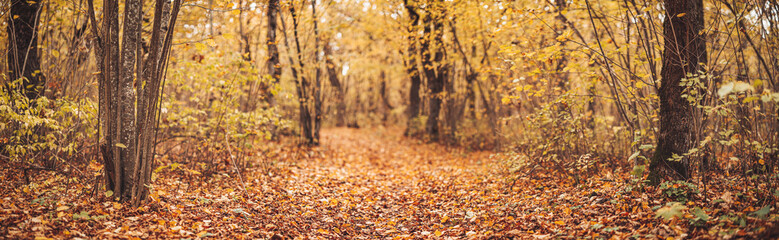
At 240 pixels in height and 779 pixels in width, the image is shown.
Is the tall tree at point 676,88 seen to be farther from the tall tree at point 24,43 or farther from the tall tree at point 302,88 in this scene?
the tall tree at point 24,43

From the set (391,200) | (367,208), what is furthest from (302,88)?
(367,208)

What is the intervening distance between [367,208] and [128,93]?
3562mm

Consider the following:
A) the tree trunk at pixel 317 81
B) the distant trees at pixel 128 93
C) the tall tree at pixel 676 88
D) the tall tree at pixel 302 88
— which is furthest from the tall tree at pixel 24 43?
the tall tree at pixel 676 88

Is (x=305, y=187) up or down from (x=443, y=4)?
down

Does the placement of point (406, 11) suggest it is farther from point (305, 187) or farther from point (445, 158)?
point (305, 187)

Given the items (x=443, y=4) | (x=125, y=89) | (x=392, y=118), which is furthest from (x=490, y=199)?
(x=392, y=118)

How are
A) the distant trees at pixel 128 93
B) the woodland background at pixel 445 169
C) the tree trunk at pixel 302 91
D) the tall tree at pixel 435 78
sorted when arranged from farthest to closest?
Result: the tall tree at pixel 435 78 < the tree trunk at pixel 302 91 < the distant trees at pixel 128 93 < the woodland background at pixel 445 169

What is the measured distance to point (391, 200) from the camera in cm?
656

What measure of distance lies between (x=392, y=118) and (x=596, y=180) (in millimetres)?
19264

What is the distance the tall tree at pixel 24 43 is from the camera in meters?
5.73

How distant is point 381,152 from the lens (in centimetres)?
1268

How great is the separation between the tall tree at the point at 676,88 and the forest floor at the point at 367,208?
39 cm

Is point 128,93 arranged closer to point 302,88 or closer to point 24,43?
point 24,43

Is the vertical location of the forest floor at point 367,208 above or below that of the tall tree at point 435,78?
below
